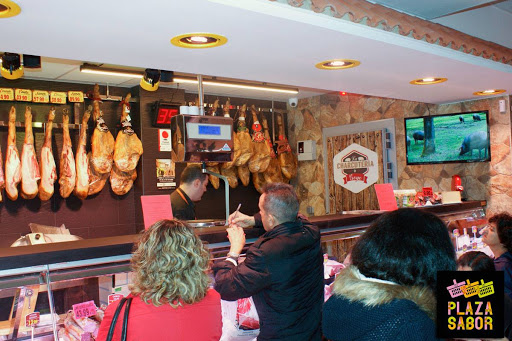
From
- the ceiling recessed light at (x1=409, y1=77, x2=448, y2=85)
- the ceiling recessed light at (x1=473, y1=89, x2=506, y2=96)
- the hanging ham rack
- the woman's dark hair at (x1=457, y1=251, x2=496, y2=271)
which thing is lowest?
the woman's dark hair at (x1=457, y1=251, x2=496, y2=271)

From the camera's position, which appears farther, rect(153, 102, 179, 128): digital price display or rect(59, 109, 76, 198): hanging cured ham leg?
rect(153, 102, 179, 128): digital price display

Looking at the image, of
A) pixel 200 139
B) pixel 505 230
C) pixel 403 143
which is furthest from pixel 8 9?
pixel 403 143

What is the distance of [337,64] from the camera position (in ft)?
13.2

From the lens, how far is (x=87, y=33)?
9.75 feet

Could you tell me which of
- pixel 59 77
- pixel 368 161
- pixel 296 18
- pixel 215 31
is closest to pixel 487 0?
pixel 296 18

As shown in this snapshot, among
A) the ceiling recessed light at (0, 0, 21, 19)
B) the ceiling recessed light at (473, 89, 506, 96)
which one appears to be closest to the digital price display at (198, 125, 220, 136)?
the ceiling recessed light at (0, 0, 21, 19)

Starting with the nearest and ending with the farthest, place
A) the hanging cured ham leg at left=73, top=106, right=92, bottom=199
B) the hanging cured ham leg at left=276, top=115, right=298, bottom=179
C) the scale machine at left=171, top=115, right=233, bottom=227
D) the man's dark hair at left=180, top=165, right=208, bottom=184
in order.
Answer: the scale machine at left=171, top=115, right=233, bottom=227, the man's dark hair at left=180, top=165, right=208, bottom=184, the hanging cured ham leg at left=73, top=106, right=92, bottom=199, the hanging cured ham leg at left=276, top=115, right=298, bottom=179

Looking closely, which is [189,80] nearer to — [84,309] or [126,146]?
[126,146]

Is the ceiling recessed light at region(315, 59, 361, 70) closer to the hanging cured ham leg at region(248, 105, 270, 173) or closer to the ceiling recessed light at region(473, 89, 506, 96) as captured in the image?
the ceiling recessed light at region(473, 89, 506, 96)

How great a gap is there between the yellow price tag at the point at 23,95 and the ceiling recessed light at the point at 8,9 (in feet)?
11.8

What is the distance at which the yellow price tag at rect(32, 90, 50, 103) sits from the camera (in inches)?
238

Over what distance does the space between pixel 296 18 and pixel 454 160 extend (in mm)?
4235

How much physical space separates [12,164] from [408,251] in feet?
17.2

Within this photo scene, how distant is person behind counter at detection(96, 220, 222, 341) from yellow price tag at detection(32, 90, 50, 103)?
460 cm
